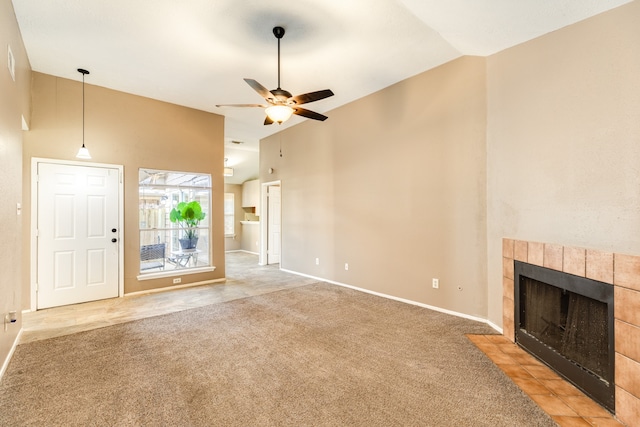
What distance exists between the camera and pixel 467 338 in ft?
9.45

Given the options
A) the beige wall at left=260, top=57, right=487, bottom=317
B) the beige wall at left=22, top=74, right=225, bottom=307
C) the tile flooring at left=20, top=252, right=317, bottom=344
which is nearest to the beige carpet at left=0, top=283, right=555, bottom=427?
the tile flooring at left=20, top=252, right=317, bottom=344

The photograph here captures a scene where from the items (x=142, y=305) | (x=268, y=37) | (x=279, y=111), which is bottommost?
(x=142, y=305)

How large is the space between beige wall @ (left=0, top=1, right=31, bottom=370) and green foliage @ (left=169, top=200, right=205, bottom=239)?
7.47 feet

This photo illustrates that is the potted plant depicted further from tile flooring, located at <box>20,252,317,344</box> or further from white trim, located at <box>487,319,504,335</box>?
white trim, located at <box>487,319,504,335</box>

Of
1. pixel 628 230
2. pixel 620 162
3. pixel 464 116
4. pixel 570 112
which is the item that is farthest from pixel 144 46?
pixel 628 230

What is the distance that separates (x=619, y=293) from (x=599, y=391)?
0.69 metres

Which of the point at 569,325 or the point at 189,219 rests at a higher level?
the point at 189,219

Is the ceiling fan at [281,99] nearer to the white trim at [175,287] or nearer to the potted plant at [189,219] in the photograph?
the potted plant at [189,219]

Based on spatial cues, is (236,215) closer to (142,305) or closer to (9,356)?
(142,305)

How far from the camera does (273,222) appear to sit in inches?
289

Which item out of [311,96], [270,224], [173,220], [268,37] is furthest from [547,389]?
[270,224]

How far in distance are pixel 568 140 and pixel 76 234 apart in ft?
19.6

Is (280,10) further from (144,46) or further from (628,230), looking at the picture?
→ (628,230)

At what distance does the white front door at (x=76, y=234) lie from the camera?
3.91 meters
